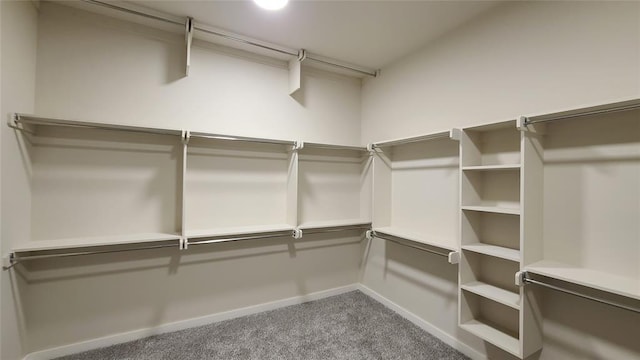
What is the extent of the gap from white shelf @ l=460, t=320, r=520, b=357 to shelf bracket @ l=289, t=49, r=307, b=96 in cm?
253

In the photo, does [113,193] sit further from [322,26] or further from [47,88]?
[322,26]

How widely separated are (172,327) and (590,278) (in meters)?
2.96

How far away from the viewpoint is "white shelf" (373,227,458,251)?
2.03 m

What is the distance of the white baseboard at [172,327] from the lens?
197 cm

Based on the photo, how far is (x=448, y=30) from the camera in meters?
2.25

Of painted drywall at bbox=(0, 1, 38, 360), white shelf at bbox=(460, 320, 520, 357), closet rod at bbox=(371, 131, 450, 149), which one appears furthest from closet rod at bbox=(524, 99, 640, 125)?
painted drywall at bbox=(0, 1, 38, 360)

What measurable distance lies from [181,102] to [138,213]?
1.03 metres

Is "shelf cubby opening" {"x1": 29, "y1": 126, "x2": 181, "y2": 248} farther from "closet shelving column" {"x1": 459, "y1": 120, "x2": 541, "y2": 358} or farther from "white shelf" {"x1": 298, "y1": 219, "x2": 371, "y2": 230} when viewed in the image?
"closet shelving column" {"x1": 459, "y1": 120, "x2": 541, "y2": 358}

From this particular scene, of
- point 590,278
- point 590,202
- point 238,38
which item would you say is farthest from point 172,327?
point 590,202

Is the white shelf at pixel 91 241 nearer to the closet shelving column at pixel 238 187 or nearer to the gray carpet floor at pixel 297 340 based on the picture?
the closet shelving column at pixel 238 187

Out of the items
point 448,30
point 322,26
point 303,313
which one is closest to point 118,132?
point 322,26

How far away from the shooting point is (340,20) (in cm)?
214

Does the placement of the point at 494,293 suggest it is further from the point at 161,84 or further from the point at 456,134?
the point at 161,84

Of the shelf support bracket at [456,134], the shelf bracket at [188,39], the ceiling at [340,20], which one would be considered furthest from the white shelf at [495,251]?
the shelf bracket at [188,39]
